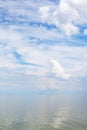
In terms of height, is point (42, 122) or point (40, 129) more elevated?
point (40, 129)

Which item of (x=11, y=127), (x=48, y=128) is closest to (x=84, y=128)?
(x=48, y=128)

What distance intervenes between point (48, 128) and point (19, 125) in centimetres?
1364

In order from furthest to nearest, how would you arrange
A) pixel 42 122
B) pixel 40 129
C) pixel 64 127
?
pixel 42 122 → pixel 64 127 → pixel 40 129

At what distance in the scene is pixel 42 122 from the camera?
118312 mm

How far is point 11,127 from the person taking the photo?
106 meters

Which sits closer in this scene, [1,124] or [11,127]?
[11,127]

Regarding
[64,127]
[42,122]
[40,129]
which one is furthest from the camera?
[42,122]

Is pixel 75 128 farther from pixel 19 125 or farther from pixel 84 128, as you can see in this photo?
pixel 19 125

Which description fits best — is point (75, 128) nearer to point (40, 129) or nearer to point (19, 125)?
point (40, 129)

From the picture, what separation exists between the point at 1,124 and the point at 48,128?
77.5 ft

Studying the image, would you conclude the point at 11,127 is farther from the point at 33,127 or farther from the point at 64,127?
the point at 64,127

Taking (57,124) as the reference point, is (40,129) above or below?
above

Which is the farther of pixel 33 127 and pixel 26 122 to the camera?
pixel 26 122

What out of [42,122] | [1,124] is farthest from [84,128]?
[1,124]
